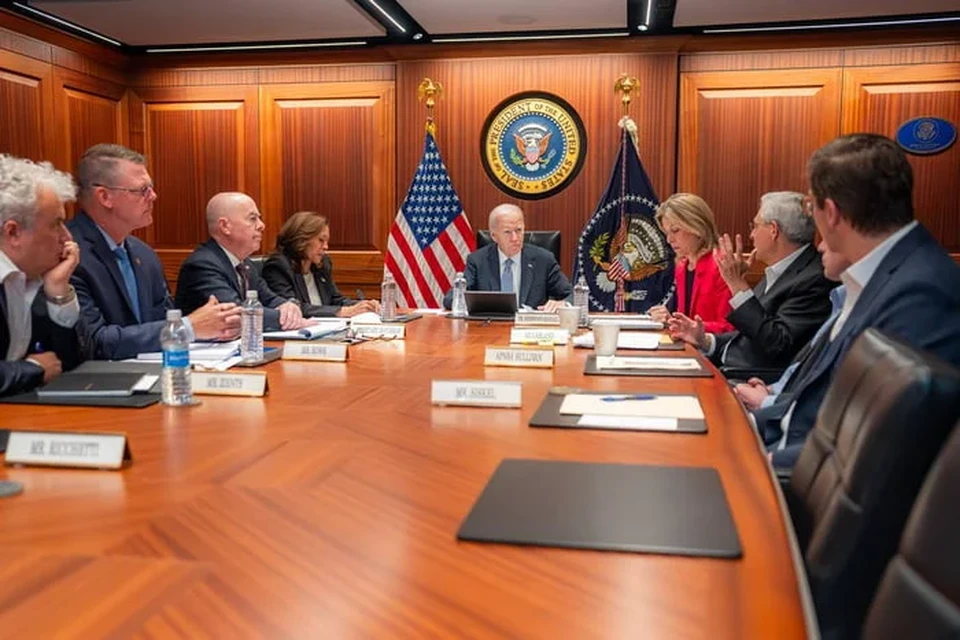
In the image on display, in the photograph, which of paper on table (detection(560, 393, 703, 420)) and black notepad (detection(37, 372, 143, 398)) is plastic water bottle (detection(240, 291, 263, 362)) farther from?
paper on table (detection(560, 393, 703, 420))

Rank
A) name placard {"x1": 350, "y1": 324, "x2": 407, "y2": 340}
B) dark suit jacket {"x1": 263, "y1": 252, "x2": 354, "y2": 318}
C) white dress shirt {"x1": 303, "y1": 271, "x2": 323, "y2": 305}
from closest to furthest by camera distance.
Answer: name placard {"x1": 350, "y1": 324, "x2": 407, "y2": 340}
dark suit jacket {"x1": 263, "y1": 252, "x2": 354, "y2": 318}
white dress shirt {"x1": 303, "y1": 271, "x2": 323, "y2": 305}

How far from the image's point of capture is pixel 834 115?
5.43m

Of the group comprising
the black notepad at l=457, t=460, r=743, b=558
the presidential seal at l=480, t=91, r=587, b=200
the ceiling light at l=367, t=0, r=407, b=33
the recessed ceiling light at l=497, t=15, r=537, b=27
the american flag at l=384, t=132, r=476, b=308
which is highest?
the recessed ceiling light at l=497, t=15, r=537, b=27

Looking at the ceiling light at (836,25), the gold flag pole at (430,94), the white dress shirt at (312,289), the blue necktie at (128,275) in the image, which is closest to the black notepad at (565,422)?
the blue necktie at (128,275)

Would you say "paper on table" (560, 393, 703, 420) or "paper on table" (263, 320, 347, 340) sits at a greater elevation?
"paper on table" (263, 320, 347, 340)

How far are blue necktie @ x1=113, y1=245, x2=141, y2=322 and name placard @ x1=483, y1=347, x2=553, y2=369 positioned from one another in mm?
1368

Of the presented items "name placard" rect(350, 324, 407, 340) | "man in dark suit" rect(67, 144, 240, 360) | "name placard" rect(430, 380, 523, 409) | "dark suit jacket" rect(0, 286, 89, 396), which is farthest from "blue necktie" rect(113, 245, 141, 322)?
"name placard" rect(430, 380, 523, 409)

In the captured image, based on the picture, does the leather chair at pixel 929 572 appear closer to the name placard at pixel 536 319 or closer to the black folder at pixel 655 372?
the black folder at pixel 655 372

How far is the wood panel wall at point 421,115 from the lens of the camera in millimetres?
5355

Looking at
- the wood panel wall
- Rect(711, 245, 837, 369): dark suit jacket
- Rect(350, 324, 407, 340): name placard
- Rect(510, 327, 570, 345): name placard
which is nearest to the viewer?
Rect(510, 327, 570, 345): name placard

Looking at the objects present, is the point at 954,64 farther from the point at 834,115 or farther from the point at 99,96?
the point at 99,96

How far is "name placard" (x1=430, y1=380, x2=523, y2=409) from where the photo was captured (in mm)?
1642

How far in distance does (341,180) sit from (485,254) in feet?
6.36

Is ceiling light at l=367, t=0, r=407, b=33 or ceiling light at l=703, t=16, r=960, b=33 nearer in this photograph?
ceiling light at l=367, t=0, r=407, b=33
